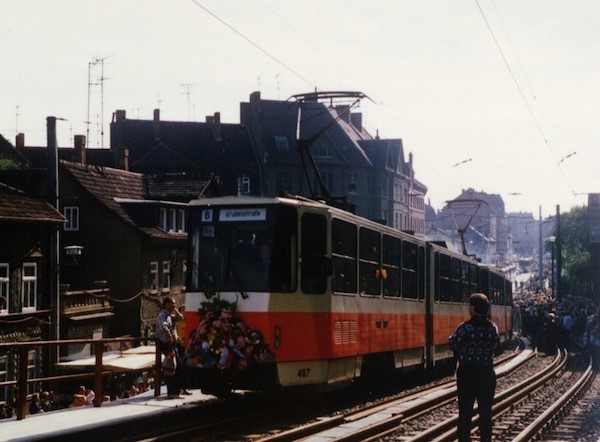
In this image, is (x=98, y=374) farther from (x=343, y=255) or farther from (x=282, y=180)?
(x=282, y=180)

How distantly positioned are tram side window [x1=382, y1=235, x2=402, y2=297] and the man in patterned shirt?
24.2 feet

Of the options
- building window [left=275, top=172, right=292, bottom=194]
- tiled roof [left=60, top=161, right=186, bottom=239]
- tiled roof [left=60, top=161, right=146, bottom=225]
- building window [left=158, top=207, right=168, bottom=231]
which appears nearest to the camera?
tiled roof [left=60, top=161, right=186, bottom=239]

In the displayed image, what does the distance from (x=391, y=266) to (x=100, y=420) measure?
7.63 metres

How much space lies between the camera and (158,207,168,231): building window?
163ft

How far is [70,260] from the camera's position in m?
48.3

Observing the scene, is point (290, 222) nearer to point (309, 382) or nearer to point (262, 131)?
point (309, 382)

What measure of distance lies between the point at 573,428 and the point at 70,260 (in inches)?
1437

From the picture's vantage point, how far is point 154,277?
49.0 metres

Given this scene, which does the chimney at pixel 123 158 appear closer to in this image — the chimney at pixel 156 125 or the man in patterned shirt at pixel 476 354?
the chimney at pixel 156 125

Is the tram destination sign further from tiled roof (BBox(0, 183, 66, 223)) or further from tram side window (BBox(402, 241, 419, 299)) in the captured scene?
tiled roof (BBox(0, 183, 66, 223))

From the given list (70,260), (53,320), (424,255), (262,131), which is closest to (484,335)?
(424,255)

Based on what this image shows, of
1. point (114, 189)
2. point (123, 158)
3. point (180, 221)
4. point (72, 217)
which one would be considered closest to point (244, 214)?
point (72, 217)

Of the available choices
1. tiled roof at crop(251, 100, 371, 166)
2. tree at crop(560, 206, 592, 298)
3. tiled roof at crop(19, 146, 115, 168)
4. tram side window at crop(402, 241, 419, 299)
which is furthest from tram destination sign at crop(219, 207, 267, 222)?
tree at crop(560, 206, 592, 298)

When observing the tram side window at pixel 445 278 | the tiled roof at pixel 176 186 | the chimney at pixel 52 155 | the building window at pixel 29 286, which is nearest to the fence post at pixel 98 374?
the tram side window at pixel 445 278
